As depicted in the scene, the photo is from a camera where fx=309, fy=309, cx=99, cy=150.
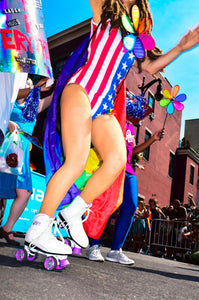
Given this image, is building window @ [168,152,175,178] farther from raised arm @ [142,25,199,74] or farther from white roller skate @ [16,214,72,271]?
white roller skate @ [16,214,72,271]

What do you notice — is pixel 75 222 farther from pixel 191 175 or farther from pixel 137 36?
pixel 191 175

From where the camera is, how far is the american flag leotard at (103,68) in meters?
2.08

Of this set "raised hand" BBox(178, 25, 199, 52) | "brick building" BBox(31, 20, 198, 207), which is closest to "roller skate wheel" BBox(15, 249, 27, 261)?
"raised hand" BBox(178, 25, 199, 52)

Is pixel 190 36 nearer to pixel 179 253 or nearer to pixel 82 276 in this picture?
pixel 82 276

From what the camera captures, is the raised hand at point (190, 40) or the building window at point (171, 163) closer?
the raised hand at point (190, 40)

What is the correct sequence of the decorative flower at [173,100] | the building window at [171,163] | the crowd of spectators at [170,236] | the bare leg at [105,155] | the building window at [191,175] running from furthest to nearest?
the building window at [191,175] < the building window at [171,163] < the crowd of spectators at [170,236] < the decorative flower at [173,100] < the bare leg at [105,155]

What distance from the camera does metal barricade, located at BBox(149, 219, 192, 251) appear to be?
734 cm

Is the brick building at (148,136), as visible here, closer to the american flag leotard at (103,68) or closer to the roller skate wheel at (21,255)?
the american flag leotard at (103,68)

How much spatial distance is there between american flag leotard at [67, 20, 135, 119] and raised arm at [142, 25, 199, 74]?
28cm

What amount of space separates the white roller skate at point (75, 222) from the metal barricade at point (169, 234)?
5.90m

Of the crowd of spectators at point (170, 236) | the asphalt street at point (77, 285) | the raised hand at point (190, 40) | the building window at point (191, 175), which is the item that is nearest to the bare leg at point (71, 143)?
the asphalt street at point (77, 285)

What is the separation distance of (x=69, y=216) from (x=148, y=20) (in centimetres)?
158

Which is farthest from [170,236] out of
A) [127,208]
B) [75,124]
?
[75,124]

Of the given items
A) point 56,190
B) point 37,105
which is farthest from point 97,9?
point 56,190
